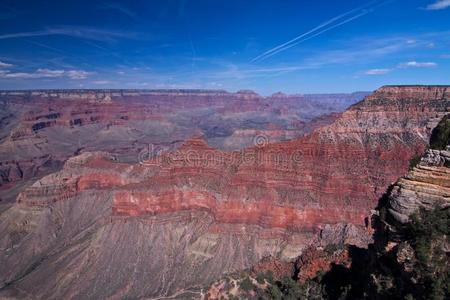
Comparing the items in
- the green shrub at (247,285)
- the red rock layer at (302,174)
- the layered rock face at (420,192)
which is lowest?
the green shrub at (247,285)

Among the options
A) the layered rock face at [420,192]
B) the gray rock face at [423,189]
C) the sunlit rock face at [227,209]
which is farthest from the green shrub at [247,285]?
the gray rock face at [423,189]

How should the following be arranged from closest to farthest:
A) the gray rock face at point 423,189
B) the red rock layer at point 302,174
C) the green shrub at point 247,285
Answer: the gray rock face at point 423,189 < the green shrub at point 247,285 < the red rock layer at point 302,174

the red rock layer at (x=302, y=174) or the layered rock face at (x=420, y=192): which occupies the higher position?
the layered rock face at (x=420, y=192)

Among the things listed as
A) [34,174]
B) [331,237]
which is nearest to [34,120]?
[34,174]

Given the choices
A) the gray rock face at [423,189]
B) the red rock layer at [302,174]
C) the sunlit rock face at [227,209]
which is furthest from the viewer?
the red rock layer at [302,174]

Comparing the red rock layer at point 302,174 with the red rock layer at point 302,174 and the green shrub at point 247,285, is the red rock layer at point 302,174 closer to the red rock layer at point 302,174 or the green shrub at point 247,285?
the red rock layer at point 302,174

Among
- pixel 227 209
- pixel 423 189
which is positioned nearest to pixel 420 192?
pixel 423 189

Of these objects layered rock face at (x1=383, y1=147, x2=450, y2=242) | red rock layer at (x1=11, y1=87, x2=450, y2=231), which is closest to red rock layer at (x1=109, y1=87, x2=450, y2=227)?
red rock layer at (x1=11, y1=87, x2=450, y2=231)

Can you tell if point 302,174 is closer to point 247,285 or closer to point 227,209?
point 227,209

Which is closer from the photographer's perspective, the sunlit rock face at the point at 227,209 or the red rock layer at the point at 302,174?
the sunlit rock face at the point at 227,209

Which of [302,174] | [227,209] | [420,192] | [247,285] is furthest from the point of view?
[227,209]
